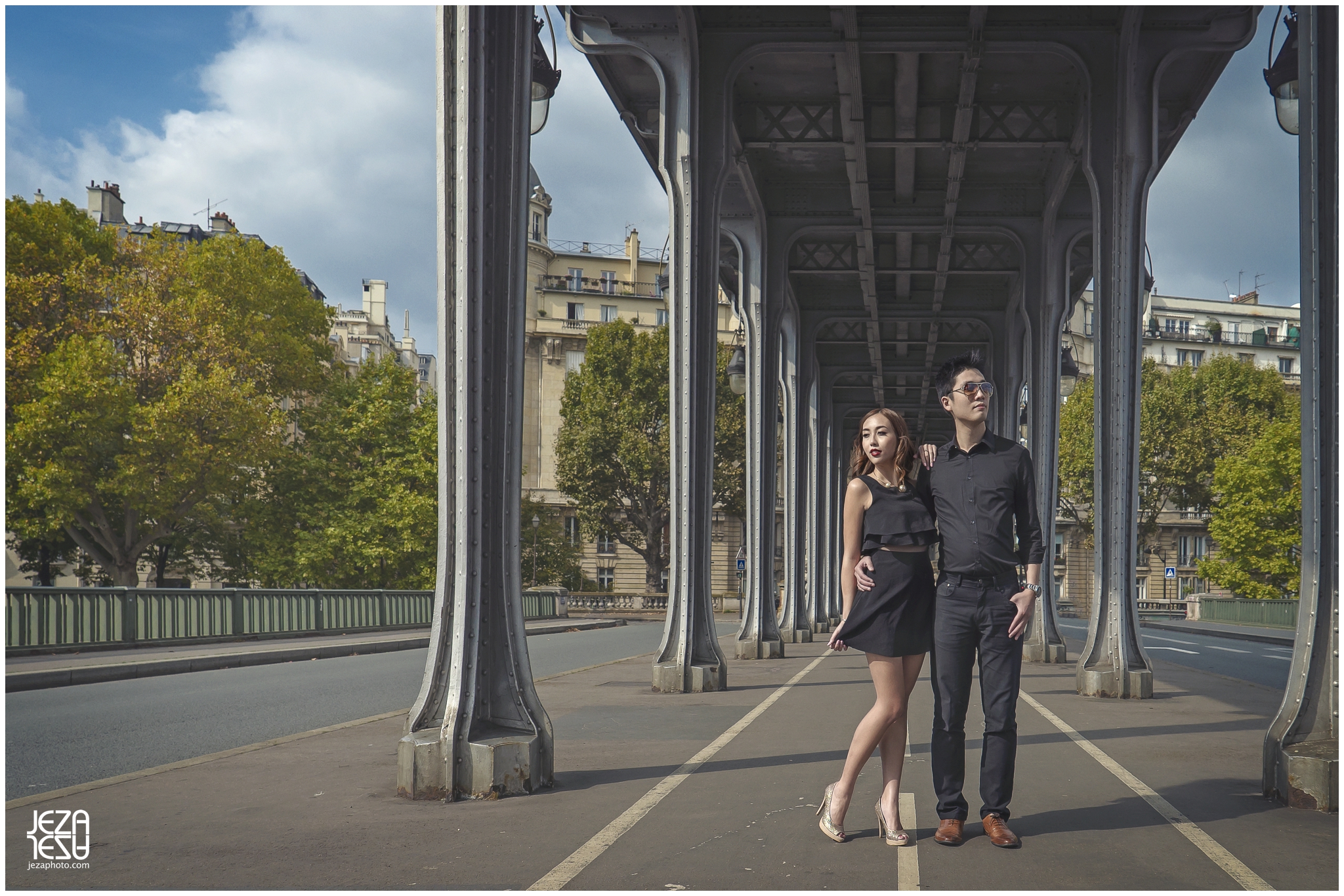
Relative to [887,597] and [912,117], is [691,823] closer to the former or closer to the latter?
[887,597]

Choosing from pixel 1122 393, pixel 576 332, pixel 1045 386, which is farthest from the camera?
pixel 576 332

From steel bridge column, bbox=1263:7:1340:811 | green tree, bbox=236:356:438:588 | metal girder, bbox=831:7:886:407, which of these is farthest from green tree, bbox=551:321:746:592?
steel bridge column, bbox=1263:7:1340:811

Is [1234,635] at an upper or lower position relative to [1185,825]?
lower

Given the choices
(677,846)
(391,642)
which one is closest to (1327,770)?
(677,846)

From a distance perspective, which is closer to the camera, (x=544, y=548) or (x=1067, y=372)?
(x=1067, y=372)

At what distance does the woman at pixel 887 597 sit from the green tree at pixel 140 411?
3051 cm

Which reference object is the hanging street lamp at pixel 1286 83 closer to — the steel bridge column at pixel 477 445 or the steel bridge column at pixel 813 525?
the steel bridge column at pixel 477 445

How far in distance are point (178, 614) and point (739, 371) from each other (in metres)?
11.9

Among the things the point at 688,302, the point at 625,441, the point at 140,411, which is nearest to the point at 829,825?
the point at 688,302

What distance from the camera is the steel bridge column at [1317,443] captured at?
21.6 feet

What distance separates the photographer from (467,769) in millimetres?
6758

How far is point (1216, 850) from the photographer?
538 cm

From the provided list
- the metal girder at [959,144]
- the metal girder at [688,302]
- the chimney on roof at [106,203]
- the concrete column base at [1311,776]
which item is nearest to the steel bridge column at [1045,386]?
the metal girder at [959,144]

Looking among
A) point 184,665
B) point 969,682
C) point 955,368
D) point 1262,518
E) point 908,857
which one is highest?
point 955,368
